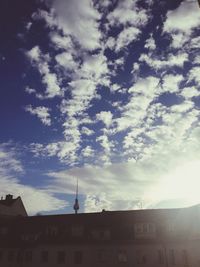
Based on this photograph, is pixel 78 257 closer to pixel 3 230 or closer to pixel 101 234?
pixel 101 234

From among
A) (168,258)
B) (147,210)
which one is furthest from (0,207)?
(168,258)

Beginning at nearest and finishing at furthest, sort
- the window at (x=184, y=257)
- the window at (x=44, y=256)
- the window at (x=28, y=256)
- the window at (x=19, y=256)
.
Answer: the window at (x=184, y=257)
the window at (x=44, y=256)
the window at (x=28, y=256)
the window at (x=19, y=256)

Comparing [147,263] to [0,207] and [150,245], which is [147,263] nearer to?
[150,245]

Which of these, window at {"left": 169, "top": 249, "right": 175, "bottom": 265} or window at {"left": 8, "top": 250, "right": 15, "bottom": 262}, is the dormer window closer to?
window at {"left": 169, "top": 249, "right": 175, "bottom": 265}

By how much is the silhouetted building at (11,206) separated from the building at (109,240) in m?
13.5

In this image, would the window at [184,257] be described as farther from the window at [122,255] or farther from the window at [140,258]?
the window at [122,255]

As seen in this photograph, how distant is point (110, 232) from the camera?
4203 centimetres

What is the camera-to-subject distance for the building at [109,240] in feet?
125

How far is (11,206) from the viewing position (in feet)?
205

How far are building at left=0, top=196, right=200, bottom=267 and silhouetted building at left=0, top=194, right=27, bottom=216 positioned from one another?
44.1 ft

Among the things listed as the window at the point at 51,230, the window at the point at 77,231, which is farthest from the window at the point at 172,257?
the window at the point at 51,230

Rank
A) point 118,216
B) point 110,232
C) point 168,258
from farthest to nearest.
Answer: point 118,216, point 110,232, point 168,258

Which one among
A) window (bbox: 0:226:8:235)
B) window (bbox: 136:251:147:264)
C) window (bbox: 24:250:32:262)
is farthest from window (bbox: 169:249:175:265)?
window (bbox: 0:226:8:235)

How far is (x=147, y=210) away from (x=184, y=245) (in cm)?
812
